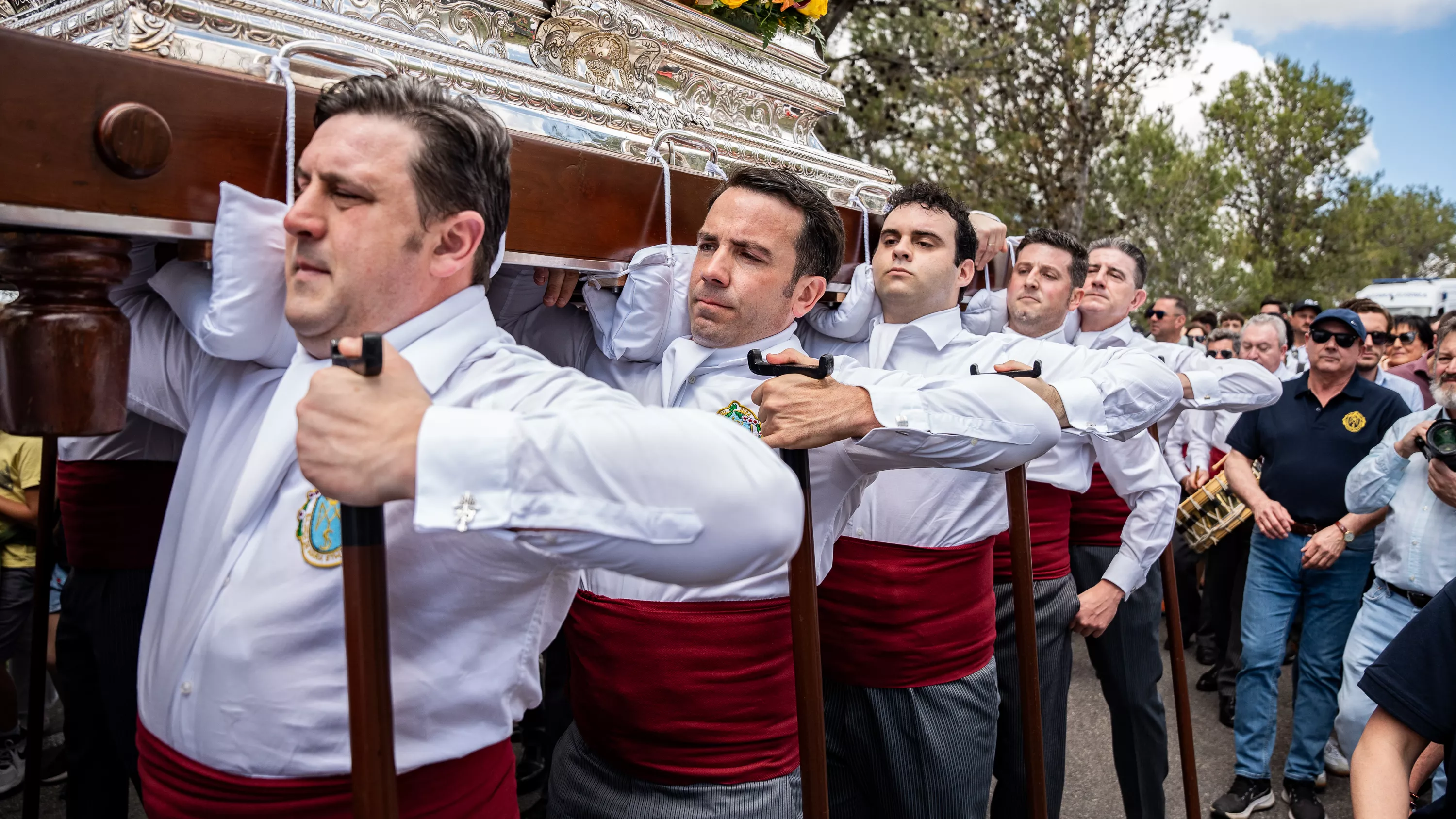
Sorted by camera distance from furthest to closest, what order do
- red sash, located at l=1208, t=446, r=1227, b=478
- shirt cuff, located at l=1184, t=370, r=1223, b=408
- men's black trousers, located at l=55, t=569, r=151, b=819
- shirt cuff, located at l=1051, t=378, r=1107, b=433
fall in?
red sash, located at l=1208, t=446, r=1227, b=478 → shirt cuff, located at l=1184, t=370, r=1223, b=408 → shirt cuff, located at l=1051, t=378, r=1107, b=433 → men's black trousers, located at l=55, t=569, r=151, b=819

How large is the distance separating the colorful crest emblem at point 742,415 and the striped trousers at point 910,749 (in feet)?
3.05

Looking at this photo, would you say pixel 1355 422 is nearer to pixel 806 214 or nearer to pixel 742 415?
pixel 806 214

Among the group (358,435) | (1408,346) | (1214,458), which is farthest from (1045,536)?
(1408,346)

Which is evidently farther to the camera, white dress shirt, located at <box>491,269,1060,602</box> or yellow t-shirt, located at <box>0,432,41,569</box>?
yellow t-shirt, located at <box>0,432,41,569</box>

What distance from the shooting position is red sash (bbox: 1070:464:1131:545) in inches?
162

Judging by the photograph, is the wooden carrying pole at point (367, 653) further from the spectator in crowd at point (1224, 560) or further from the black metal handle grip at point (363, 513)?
the spectator in crowd at point (1224, 560)

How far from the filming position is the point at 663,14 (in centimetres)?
267

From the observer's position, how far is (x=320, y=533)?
1439 mm

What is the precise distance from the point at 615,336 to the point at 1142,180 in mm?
17122

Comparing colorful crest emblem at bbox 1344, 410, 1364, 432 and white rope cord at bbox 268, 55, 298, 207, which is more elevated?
white rope cord at bbox 268, 55, 298, 207

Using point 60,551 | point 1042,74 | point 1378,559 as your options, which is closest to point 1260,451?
point 1378,559

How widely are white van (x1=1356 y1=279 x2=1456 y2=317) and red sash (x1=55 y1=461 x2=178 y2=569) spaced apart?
12.8 metres

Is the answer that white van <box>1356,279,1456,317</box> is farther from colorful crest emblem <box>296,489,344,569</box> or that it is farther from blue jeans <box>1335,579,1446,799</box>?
colorful crest emblem <box>296,489,344,569</box>

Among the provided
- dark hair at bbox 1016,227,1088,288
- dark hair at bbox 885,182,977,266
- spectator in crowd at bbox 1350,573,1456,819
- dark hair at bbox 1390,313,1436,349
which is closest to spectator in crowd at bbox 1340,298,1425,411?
dark hair at bbox 1390,313,1436,349
